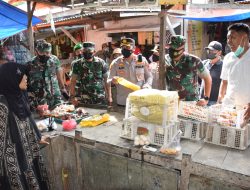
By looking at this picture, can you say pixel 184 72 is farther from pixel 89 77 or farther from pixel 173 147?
pixel 89 77

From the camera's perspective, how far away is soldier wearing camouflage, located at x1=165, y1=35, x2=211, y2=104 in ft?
12.3

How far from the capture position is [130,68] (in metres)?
4.24

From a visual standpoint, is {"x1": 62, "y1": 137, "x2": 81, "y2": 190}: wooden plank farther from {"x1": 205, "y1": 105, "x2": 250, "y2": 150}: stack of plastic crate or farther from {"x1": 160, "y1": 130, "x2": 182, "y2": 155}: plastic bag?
{"x1": 205, "y1": 105, "x2": 250, "y2": 150}: stack of plastic crate

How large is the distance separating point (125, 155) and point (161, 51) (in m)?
1.75

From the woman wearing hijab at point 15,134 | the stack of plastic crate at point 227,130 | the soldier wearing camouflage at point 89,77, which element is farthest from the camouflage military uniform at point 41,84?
the stack of plastic crate at point 227,130

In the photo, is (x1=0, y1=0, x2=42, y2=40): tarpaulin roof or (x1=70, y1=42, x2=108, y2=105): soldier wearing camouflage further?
(x1=0, y1=0, x2=42, y2=40): tarpaulin roof

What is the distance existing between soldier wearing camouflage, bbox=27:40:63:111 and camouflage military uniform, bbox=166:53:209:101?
2.15m

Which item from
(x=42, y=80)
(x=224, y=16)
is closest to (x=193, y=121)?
(x=42, y=80)

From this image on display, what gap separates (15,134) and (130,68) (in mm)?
2178

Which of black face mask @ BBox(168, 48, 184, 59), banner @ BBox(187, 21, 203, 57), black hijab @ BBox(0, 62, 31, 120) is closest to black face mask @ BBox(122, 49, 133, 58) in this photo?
black face mask @ BBox(168, 48, 184, 59)

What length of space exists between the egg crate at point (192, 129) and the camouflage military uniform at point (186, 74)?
1.01 m

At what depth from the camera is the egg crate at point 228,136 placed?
8.41 ft

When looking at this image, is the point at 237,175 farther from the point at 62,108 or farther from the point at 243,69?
the point at 62,108

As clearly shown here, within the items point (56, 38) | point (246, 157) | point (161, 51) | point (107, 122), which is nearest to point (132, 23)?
point (56, 38)
